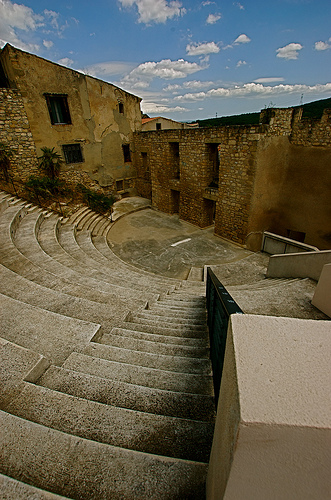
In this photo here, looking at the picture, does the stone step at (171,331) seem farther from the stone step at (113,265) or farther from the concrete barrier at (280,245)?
the concrete barrier at (280,245)

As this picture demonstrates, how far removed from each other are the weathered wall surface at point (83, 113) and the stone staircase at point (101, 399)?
1004 centimetres

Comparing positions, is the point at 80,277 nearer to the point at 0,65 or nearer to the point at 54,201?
the point at 54,201

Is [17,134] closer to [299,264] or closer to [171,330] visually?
[171,330]

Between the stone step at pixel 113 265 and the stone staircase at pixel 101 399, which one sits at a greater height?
the stone staircase at pixel 101 399

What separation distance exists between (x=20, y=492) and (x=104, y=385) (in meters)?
0.84

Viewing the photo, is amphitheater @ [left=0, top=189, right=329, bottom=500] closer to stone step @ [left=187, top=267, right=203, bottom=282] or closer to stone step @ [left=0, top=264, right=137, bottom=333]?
stone step @ [left=0, top=264, right=137, bottom=333]

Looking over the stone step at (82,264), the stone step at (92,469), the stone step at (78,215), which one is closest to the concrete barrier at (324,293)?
the stone step at (82,264)

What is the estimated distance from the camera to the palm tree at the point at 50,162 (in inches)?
438

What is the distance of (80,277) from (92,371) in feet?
9.21

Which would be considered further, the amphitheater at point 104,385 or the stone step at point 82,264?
the stone step at point 82,264

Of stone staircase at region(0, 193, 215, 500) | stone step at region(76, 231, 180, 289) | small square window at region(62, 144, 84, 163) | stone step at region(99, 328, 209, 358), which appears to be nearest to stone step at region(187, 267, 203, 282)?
stone step at region(76, 231, 180, 289)

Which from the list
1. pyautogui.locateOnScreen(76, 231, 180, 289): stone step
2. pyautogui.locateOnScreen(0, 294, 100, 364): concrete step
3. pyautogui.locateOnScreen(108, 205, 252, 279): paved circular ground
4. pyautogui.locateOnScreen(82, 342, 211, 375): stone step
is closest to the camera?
pyautogui.locateOnScreen(82, 342, 211, 375): stone step

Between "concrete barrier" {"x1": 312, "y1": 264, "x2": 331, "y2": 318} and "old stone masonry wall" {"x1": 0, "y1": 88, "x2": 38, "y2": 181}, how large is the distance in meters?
11.9

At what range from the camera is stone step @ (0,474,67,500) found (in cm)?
116
